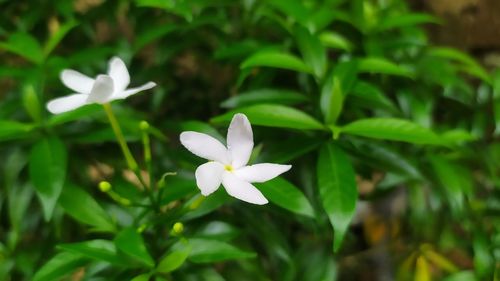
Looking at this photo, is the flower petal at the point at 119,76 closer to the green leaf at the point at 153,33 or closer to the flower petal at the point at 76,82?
the flower petal at the point at 76,82

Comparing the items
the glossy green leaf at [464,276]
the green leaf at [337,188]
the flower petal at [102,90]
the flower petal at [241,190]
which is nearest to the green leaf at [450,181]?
the glossy green leaf at [464,276]

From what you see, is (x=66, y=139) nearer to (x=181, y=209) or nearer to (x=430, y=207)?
(x=181, y=209)

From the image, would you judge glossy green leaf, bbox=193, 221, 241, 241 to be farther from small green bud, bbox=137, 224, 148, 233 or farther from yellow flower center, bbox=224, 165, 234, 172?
yellow flower center, bbox=224, 165, 234, 172

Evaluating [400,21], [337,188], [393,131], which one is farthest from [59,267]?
[400,21]

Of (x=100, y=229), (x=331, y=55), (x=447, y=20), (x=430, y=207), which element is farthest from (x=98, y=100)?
(x=447, y=20)

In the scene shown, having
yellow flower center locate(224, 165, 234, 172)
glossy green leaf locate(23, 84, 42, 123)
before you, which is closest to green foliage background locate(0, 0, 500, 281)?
glossy green leaf locate(23, 84, 42, 123)

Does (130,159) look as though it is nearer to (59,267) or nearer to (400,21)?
(59,267)
